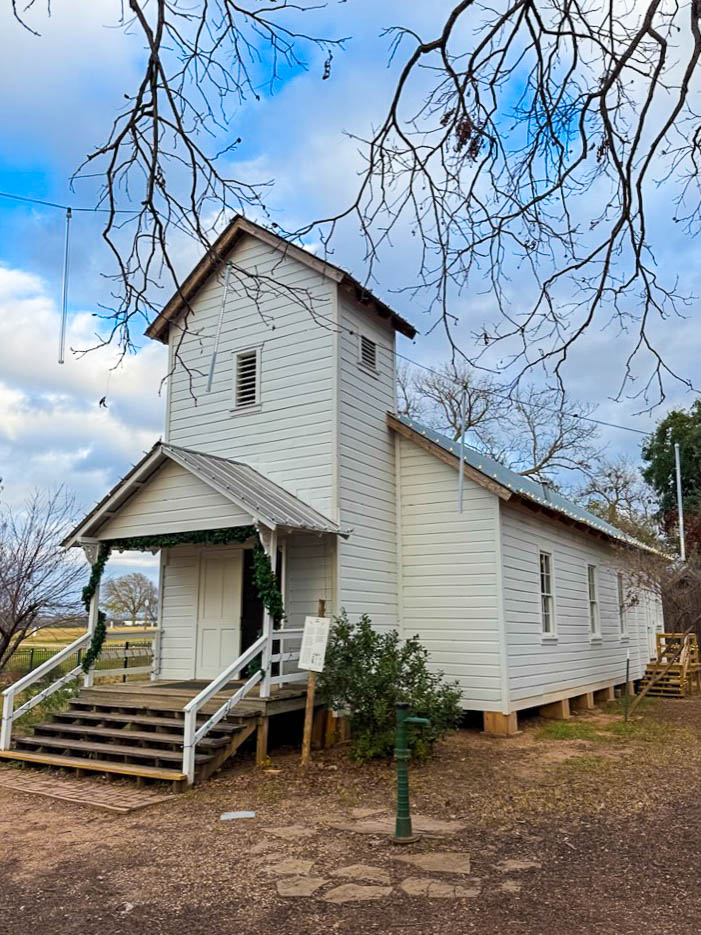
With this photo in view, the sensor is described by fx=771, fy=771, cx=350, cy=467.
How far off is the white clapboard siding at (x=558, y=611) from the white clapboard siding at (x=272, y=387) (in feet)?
10.6

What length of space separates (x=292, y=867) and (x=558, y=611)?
943 cm

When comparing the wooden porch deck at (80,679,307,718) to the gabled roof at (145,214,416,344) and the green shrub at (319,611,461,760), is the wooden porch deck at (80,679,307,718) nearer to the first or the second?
the green shrub at (319,611,461,760)

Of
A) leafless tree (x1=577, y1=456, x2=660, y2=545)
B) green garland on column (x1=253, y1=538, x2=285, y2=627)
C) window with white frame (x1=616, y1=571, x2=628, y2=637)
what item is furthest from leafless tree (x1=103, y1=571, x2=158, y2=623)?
green garland on column (x1=253, y1=538, x2=285, y2=627)

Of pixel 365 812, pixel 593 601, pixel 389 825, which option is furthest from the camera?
pixel 593 601

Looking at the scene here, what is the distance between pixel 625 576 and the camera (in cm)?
1852

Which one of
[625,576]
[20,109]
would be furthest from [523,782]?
[625,576]

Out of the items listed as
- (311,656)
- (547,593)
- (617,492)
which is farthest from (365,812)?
(617,492)

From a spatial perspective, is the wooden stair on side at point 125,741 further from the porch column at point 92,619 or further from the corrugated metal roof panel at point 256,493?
the corrugated metal roof panel at point 256,493

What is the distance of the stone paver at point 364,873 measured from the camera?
217 inches

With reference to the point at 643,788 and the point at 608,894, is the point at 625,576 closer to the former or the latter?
the point at 643,788

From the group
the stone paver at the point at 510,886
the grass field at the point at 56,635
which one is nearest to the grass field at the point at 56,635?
the grass field at the point at 56,635

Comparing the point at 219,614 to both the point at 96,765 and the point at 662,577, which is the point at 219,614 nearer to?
the point at 96,765

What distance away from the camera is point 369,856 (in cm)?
600

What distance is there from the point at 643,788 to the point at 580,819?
1608mm
